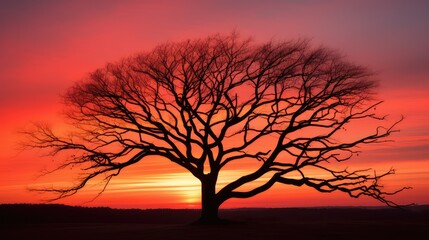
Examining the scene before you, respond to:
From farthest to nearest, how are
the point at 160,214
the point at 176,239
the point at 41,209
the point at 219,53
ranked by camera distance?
1. the point at 160,214
2. the point at 41,209
3. the point at 219,53
4. the point at 176,239

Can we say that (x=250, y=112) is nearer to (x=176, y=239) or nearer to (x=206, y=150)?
(x=206, y=150)

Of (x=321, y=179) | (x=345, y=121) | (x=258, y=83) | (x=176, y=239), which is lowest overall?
(x=176, y=239)

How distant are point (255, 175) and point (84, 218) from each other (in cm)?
1900

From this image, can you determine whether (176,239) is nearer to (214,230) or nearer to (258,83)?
(214,230)

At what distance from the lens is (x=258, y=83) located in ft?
92.6

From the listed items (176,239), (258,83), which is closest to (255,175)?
(258,83)

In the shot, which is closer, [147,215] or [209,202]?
[209,202]

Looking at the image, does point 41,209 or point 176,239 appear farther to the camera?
point 41,209

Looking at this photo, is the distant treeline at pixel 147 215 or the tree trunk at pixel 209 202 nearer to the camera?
the tree trunk at pixel 209 202

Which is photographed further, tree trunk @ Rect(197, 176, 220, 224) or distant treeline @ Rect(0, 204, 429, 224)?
distant treeline @ Rect(0, 204, 429, 224)

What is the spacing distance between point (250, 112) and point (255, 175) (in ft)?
10.6

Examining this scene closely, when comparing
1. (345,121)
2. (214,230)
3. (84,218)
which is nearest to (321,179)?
(345,121)

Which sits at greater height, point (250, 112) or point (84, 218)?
point (250, 112)

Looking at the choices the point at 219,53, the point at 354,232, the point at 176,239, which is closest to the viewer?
the point at 176,239
